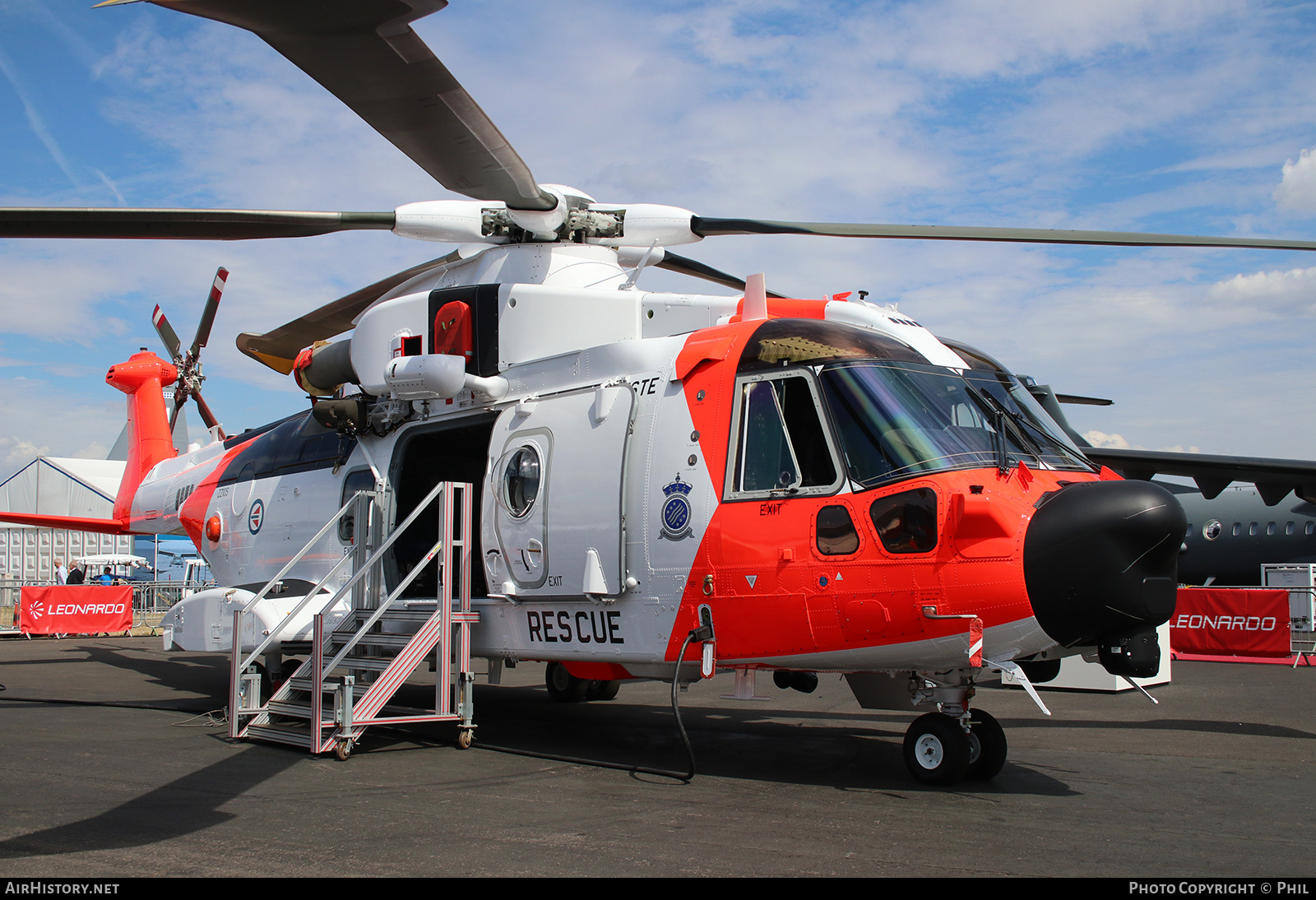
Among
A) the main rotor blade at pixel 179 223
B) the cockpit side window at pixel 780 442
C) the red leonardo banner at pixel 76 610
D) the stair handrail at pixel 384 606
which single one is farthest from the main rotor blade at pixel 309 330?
the red leonardo banner at pixel 76 610

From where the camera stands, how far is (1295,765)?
8211 millimetres

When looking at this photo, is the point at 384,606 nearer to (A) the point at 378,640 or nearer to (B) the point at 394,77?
(A) the point at 378,640

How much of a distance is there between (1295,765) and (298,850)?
794 cm

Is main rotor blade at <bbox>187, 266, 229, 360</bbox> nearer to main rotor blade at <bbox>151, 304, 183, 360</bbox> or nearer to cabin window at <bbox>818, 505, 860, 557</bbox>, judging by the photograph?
main rotor blade at <bbox>151, 304, 183, 360</bbox>

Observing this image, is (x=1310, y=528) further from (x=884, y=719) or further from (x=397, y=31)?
(x=397, y=31)

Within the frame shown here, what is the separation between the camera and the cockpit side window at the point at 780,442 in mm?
6695

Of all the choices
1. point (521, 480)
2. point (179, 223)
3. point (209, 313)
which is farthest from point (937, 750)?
point (209, 313)

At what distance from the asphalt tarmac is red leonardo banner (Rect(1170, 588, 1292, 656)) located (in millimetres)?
8662

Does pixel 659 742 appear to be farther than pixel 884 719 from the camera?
No

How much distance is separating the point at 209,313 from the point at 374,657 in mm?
9023

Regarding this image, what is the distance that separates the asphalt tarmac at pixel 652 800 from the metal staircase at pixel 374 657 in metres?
0.30

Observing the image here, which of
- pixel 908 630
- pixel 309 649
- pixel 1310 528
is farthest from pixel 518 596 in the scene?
pixel 1310 528

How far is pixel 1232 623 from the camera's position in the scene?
64.4 ft

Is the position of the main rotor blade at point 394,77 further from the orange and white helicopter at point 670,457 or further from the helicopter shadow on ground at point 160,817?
the helicopter shadow on ground at point 160,817
